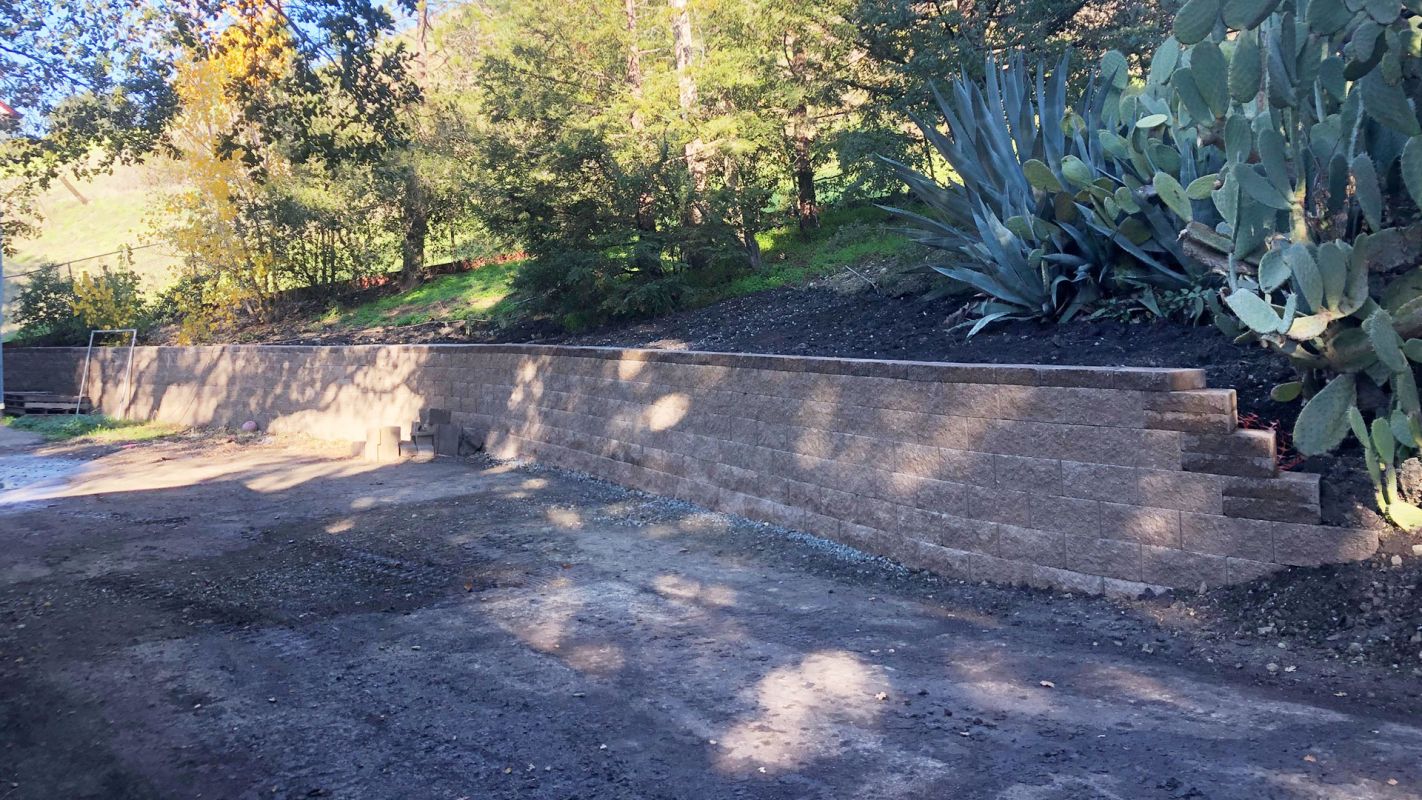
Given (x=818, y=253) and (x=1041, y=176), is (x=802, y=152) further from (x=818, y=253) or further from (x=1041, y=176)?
(x=1041, y=176)

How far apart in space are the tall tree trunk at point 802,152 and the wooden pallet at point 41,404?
15227 millimetres

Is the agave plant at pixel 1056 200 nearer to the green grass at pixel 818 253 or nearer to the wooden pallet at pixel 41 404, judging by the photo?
the green grass at pixel 818 253

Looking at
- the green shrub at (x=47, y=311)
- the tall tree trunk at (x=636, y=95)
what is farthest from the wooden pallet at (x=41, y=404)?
the tall tree trunk at (x=636, y=95)

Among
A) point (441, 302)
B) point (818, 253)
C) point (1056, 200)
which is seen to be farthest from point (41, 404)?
point (1056, 200)

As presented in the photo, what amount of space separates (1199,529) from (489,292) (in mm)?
17243

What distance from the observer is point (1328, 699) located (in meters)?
4.48

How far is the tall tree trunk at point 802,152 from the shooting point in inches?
652

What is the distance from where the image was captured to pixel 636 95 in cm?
1705

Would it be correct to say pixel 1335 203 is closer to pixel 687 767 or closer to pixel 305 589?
pixel 687 767

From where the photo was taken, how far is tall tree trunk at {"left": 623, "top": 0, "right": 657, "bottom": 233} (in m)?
15.0

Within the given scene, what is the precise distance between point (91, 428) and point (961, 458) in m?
18.2

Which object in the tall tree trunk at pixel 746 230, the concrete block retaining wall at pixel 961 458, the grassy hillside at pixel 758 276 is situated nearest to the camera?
the concrete block retaining wall at pixel 961 458

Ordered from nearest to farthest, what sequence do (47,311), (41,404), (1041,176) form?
(1041,176) < (41,404) < (47,311)

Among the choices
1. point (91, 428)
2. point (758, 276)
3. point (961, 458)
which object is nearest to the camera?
point (961, 458)
